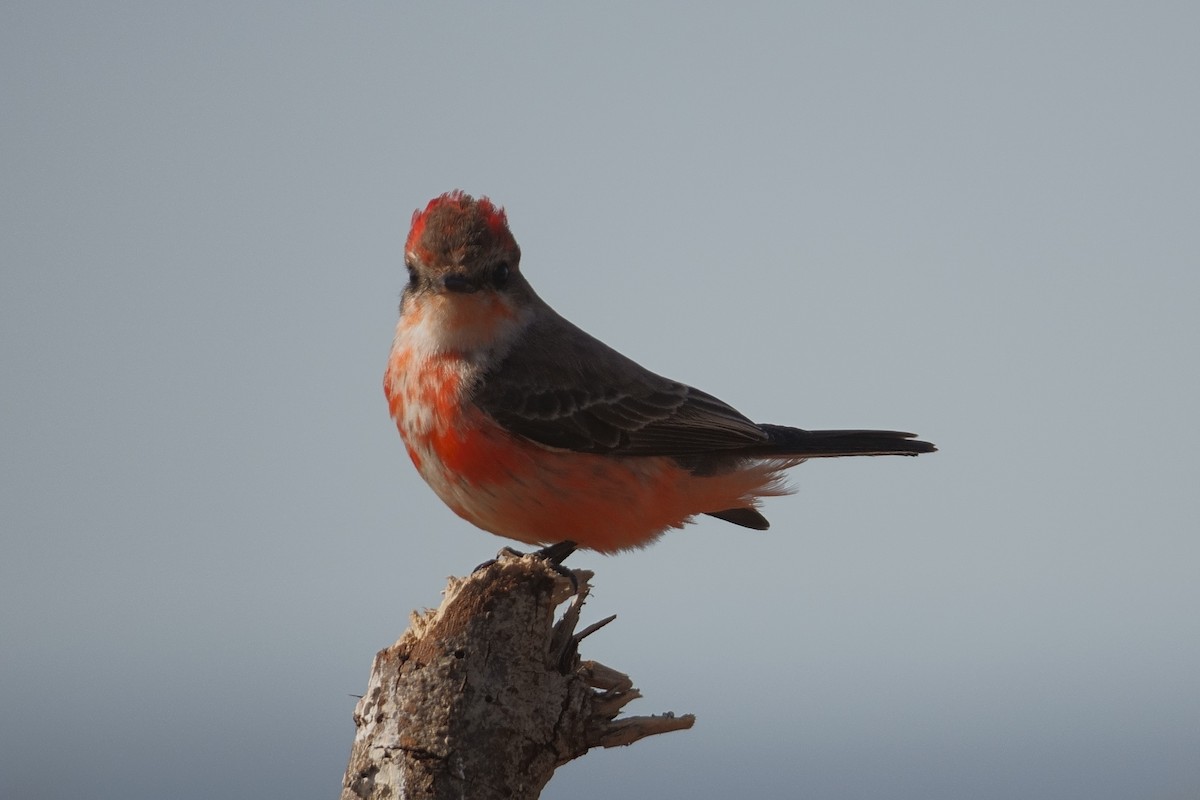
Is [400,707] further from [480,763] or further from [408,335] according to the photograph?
[408,335]

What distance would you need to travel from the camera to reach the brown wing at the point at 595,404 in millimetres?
7938

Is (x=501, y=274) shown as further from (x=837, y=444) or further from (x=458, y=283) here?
(x=837, y=444)

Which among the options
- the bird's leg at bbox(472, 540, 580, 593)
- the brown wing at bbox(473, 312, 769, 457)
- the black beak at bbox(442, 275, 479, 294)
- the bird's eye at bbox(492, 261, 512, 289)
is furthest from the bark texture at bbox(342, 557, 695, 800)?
the bird's eye at bbox(492, 261, 512, 289)

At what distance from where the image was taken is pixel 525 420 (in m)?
7.88

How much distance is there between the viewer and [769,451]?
8859 millimetres

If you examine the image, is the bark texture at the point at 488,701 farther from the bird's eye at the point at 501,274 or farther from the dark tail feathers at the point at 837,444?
the dark tail feathers at the point at 837,444

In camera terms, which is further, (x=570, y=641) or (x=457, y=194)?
(x=457, y=194)

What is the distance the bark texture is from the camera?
639 cm

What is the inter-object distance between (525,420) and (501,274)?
0.94 m

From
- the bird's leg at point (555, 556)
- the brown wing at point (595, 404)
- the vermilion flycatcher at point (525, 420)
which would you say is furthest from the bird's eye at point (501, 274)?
the bird's leg at point (555, 556)

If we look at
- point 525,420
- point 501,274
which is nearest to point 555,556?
point 525,420

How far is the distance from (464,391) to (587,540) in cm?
110

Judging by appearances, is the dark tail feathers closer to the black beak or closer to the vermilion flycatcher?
the vermilion flycatcher

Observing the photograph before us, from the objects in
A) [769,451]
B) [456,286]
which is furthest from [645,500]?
[456,286]
